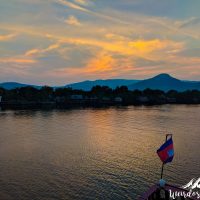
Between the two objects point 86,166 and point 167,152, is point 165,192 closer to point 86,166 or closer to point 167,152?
point 167,152

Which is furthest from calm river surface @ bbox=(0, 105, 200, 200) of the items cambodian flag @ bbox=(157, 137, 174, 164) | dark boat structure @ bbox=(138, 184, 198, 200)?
cambodian flag @ bbox=(157, 137, 174, 164)

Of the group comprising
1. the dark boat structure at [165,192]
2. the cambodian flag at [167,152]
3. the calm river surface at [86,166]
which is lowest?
the calm river surface at [86,166]

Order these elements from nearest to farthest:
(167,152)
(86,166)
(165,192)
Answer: (167,152), (165,192), (86,166)

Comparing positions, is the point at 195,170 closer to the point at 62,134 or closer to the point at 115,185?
the point at 115,185

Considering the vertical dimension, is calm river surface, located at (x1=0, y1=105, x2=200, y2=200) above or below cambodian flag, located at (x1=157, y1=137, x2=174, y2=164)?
below

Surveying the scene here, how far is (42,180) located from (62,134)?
53.5 meters

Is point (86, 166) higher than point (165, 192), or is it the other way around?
point (165, 192)

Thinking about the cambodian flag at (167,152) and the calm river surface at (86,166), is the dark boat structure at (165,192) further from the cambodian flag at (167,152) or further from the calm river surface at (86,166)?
the calm river surface at (86,166)

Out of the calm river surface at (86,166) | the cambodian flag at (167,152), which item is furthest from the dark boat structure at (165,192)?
the calm river surface at (86,166)

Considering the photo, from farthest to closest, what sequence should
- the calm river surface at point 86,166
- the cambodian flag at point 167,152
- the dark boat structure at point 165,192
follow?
1. the calm river surface at point 86,166
2. the cambodian flag at point 167,152
3. the dark boat structure at point 165,192

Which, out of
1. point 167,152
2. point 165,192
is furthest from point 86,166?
point 167,152

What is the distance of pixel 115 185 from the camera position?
153ft

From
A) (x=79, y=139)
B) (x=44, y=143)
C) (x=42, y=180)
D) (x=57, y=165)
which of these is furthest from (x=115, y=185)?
(x=79, y=139)

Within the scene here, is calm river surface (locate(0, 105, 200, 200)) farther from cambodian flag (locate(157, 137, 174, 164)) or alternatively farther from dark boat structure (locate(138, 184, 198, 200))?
cambodian flag (locate(157, 137, 174, 164))
